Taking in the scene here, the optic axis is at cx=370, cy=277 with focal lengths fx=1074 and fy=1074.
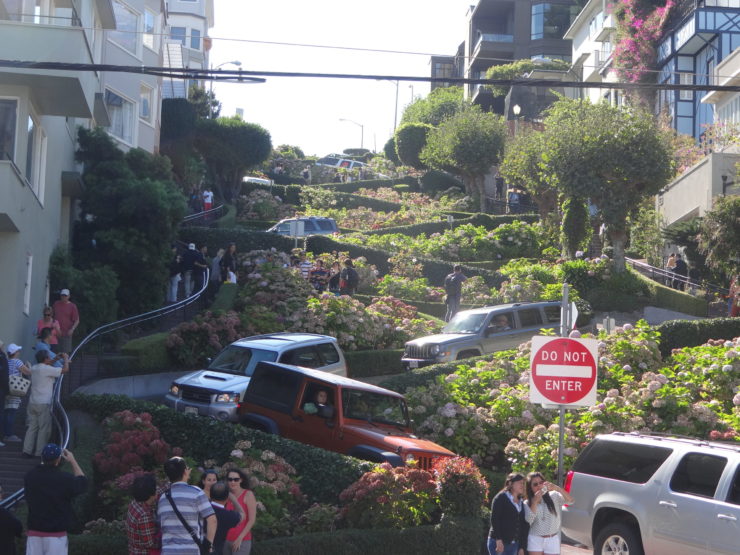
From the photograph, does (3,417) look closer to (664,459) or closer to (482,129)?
(664,459)

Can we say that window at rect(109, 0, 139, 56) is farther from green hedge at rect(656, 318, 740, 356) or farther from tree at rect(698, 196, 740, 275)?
green hedge at rect(656, 318, 740, 356)

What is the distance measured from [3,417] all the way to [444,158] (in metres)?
52.4

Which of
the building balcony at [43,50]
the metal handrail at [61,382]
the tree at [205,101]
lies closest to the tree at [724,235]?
the metal handrail at [61,382]

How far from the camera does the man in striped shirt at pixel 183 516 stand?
8.59 m

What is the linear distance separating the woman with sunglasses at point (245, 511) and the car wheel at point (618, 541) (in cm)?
422

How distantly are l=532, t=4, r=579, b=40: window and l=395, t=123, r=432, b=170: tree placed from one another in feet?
81.0

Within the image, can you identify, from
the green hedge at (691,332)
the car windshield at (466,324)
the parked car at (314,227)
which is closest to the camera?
the green hedge at (691,332)

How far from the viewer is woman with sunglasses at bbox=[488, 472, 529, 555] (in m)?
10.5

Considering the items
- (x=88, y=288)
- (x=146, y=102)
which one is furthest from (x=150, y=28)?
(x=88, y=288)

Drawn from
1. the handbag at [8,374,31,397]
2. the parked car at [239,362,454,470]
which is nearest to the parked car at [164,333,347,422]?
the parked car at [239,362,454,470]

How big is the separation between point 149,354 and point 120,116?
15.1 metres

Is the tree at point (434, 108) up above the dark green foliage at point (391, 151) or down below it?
above

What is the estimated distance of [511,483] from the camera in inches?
422

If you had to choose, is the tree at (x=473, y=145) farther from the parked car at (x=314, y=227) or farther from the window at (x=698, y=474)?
the window at (x=698, y=474)
